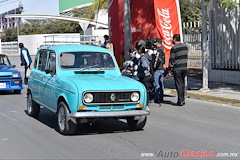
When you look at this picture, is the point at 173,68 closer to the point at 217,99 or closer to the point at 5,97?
the point at 217,99

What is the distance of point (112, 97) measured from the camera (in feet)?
30.4

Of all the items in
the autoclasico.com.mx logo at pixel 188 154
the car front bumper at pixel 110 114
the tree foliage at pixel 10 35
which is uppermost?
the tree foliage at pixel 10 35

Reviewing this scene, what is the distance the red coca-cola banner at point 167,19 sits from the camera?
Answer: 53.8ft

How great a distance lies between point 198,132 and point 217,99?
5.44 metres

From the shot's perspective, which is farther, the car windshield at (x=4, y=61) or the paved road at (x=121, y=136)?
the car windshield at (x=4, y=61)

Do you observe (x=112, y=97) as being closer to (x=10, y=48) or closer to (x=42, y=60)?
(x=42, y=60)

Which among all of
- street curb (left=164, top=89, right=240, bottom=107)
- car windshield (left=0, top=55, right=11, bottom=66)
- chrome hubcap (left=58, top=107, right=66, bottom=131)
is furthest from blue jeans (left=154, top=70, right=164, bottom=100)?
car windshield (left=0, top=55, right=11, bottom=66)

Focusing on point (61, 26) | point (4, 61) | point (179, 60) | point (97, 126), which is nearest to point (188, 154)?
point (97, 126)

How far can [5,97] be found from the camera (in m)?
16.7

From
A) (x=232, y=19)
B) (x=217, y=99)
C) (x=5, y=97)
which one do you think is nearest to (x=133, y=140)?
(x=217, y=99)

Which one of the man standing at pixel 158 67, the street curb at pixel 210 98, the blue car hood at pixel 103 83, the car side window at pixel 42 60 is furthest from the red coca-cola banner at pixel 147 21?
the blue car hood at pixel 103 83

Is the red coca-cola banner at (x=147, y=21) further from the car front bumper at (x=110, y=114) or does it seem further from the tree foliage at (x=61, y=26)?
the tree foliage at (x=61, y=26)

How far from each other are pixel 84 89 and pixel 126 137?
1.29 metres

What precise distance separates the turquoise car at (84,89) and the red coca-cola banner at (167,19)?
5.78 meters
